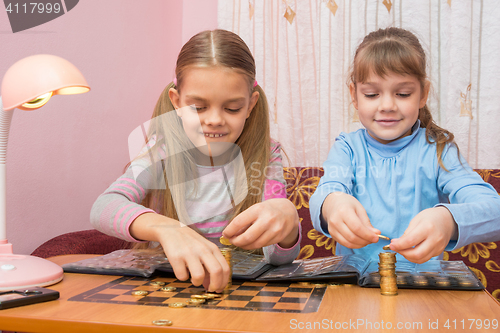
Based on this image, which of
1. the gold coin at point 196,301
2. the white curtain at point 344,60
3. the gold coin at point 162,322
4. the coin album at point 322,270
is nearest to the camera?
the gold coin at point 162,322

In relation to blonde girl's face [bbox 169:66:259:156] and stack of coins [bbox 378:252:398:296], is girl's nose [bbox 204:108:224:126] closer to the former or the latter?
blonde girl's face [bbox 169:66:259:156]

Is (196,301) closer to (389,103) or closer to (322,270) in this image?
(322,270)

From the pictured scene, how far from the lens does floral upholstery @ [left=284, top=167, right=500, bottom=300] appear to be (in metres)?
1.37

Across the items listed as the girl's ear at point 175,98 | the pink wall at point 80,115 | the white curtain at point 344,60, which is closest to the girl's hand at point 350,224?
the girl's ear at point 175,98

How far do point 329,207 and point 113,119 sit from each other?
115cm

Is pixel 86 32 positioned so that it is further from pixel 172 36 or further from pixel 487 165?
pixel 487 165

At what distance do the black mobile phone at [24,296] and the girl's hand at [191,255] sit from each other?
0.19m

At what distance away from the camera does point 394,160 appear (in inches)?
43.3

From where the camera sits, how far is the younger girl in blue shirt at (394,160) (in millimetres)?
933

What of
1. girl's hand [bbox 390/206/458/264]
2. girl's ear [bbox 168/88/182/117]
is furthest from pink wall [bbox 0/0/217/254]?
girl's hand [bbox 390/206/458/264]

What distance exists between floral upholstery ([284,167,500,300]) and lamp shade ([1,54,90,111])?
1.04 metres

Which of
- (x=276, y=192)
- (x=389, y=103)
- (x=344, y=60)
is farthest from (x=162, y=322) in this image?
(x=344, y=60)

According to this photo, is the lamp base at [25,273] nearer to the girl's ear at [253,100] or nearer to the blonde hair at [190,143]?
the blonde hair at [190,143]

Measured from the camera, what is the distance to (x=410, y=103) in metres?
1.00
